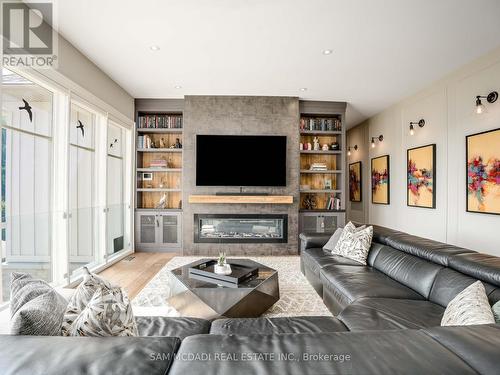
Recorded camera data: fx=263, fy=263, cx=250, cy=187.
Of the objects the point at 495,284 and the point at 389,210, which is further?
the point at 389,210

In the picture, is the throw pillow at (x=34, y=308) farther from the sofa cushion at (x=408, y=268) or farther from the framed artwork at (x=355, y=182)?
the framed artwork at (x=355, y=182)

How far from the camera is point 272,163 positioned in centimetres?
466

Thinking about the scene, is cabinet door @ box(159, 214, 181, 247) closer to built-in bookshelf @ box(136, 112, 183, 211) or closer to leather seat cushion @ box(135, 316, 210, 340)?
built-in bookshelf @ box(136, 112, 183, 211)

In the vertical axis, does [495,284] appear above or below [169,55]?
below

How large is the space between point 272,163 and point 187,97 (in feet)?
6.25

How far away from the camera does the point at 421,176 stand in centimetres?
422

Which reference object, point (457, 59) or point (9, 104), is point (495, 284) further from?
point (9, 104)

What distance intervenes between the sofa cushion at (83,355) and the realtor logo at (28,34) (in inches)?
101

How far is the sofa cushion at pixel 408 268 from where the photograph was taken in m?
1.98

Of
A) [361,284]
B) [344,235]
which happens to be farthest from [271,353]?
[344,235]

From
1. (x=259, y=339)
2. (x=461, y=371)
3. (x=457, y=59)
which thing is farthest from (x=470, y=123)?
(x=259, y=339)

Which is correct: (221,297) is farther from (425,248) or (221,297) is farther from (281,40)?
(281,40)

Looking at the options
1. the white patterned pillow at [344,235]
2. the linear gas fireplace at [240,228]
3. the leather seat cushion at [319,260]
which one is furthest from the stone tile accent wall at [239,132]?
the white patterned pillow at [344,235]

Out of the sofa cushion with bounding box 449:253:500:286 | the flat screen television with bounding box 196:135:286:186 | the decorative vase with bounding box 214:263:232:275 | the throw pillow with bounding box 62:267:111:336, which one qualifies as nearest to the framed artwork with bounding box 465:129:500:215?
the sofa cushion with bounding box 449:253:500:286
